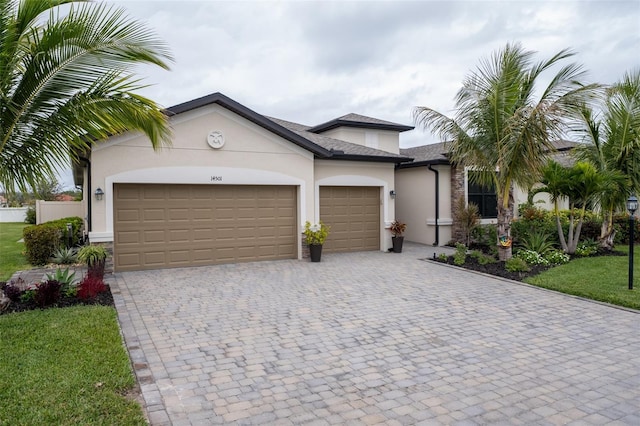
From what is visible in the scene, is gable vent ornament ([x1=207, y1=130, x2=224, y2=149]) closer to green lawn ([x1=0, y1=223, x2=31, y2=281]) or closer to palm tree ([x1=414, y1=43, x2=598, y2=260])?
palm tree ([x1=414, y1=43, x2=598, y2=260])

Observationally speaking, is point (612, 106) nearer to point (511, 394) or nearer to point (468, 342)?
point (468, 342)

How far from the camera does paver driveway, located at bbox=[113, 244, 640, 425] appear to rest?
13.2 ft

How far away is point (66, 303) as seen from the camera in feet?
24.5

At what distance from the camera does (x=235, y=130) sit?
1205cm

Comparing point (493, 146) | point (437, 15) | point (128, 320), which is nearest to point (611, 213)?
point (493, 146)

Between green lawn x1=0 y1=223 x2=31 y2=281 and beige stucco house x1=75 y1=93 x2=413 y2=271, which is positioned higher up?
beige stucco house x1=75 y1=93 x2=413 y2=271

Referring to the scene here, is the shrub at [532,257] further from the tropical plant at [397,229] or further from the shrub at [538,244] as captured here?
the tropical plant at [397,229]

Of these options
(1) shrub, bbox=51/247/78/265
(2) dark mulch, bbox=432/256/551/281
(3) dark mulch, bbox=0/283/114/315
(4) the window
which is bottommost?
(3) dark mulch, bbox=0/283/114/315

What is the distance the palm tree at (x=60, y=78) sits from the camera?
18.8 ft

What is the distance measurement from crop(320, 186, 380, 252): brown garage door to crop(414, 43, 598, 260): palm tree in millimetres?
3632

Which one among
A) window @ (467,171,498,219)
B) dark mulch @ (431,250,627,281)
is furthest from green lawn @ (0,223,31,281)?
window @ (467,171,498,219)

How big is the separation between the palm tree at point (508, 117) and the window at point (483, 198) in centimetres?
429

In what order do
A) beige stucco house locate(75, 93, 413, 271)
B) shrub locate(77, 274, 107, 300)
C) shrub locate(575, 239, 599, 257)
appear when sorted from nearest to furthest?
shrub locate(77, 274, 107, 300), beige stucco house locate(75, 93, 413, 271), shrub locate(575, 239, 599, 257)

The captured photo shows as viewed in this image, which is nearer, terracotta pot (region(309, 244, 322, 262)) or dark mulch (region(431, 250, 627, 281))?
dark mulch (region(431, 250, 627, 281))
